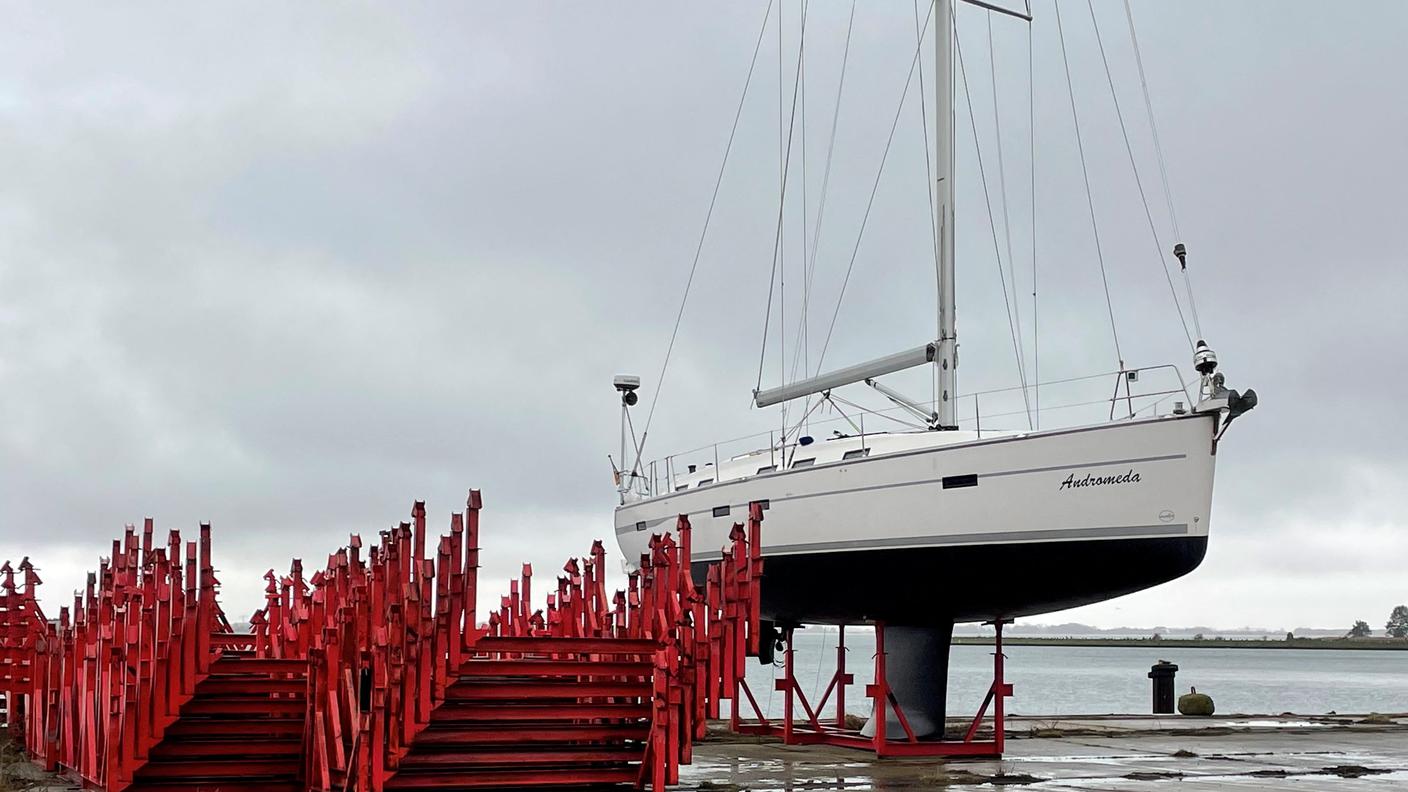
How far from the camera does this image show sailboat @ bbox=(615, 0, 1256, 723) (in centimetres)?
1571

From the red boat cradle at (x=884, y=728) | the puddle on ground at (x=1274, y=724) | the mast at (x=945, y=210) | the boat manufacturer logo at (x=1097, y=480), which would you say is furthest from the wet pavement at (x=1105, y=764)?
the mast at (x=945, y=210)

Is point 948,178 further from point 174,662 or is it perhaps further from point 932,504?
point 174,662

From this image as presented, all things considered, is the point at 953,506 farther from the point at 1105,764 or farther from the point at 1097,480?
the point at 1105,764

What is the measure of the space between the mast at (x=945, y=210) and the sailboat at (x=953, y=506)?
0.02 meters

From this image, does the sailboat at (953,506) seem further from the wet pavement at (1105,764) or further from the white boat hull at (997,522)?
the wet pavement at (1105,764)

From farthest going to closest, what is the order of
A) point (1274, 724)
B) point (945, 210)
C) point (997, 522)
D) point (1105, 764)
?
1. point (1274, 724)
2. point (945, 210)
3. point (1105, 764)
4. point (997, 522)


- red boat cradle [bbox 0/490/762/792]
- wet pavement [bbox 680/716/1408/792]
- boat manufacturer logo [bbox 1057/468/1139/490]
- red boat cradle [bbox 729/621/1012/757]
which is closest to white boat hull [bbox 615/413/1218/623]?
boat manufacturer logo [bbox 1057/468/1139/490]

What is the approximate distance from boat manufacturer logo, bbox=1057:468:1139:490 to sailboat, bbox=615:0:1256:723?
0.6 inches

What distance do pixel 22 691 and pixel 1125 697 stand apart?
Result: 62.6 metres

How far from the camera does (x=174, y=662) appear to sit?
13156mm

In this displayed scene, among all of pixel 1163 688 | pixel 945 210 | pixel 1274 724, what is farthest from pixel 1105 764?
pixel 1163 688

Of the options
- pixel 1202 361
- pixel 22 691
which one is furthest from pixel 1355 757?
pixel 22 691

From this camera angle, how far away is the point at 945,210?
19594mm

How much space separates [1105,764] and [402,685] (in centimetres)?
875
